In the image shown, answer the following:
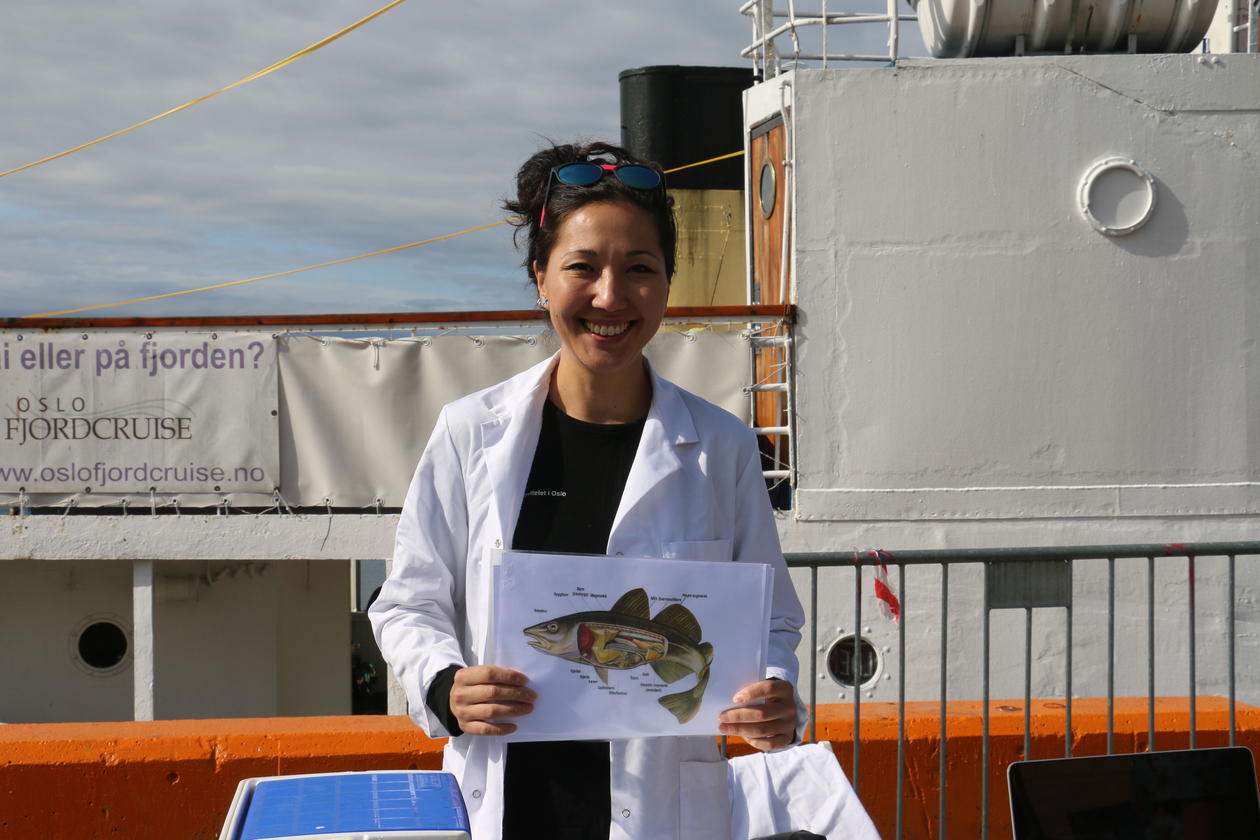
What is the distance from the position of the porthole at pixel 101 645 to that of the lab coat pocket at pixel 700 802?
7574 mm

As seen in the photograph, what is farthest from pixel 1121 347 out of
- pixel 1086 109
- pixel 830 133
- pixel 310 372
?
pixel 310 372

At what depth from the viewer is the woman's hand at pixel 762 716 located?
2357 millimetres

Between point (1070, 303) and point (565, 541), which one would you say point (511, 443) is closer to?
point (565, 541)

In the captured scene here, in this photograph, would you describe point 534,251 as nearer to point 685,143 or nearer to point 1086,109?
point 1086,109

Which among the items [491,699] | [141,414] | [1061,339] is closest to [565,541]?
Answer: [491,699]

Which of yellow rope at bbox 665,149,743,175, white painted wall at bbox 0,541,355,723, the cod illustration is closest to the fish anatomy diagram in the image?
the cod illustration

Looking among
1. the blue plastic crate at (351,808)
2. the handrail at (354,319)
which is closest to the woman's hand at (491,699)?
the blue plastic crate at (351,808)

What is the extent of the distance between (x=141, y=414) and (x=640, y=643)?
6.52 m

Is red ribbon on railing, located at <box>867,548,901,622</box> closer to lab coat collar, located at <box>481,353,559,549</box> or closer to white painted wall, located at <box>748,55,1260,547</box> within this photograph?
white painted wall, located at <box>748,55,1260,547</box>

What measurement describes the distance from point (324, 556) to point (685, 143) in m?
6.63

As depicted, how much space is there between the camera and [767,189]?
9219 mm

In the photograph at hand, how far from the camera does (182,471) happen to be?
8.06 m

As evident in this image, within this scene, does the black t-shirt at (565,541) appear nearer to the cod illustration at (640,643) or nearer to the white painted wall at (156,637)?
the cod illustration at (640,643)

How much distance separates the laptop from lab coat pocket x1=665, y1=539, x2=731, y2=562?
70 centimetres
